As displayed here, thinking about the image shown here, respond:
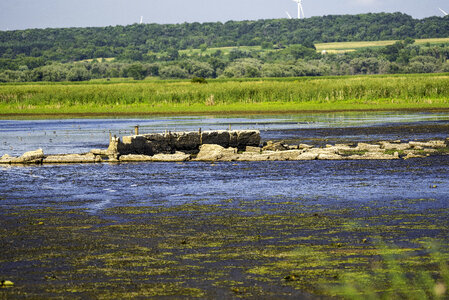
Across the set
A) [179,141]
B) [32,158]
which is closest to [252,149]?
[179,141]

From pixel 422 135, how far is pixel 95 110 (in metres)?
39.9

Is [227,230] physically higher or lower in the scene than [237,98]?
lower

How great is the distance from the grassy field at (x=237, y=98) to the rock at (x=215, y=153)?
35806 millimetres

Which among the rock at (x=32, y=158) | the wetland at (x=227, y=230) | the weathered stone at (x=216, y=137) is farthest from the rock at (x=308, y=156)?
the rock at (x=32, y=158)

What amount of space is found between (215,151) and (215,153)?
23cm

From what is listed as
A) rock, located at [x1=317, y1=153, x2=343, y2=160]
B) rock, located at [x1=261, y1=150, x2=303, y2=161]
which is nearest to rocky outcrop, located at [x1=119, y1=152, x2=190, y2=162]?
rock, located at [x1=261, y1=150, x2=303, y2=161]

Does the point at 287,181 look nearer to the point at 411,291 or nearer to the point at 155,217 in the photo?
the point at 155,217

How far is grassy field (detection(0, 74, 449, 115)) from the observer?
6750cm

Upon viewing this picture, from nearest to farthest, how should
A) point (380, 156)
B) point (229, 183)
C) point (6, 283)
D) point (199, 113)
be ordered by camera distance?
point (6, 283) → point (229, 183) → point (380, 156) → point (199, 113)

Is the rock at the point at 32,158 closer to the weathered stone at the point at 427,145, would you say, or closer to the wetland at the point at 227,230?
the wetland at the point at 227,230

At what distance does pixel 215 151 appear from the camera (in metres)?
29.5

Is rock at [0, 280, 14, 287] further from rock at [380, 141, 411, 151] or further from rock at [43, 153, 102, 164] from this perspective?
rock at [380, 141, 411, 151]

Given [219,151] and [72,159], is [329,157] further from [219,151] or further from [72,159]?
[72,159]

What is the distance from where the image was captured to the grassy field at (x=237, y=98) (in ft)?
221
